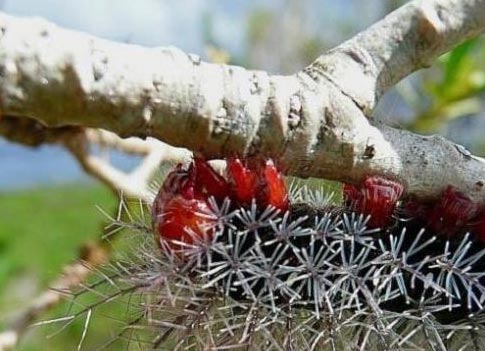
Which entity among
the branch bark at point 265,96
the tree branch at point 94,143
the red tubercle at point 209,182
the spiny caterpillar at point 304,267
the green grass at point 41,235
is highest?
the branch bark at point 265,96

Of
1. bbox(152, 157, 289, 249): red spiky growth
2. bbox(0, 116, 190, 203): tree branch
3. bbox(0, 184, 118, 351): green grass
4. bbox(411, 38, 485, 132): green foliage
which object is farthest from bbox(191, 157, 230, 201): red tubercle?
bbox(0, 184, 118, 351): green grass

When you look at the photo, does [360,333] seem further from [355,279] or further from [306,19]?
[306,19]

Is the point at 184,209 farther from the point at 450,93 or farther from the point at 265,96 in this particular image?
the point at 450,93

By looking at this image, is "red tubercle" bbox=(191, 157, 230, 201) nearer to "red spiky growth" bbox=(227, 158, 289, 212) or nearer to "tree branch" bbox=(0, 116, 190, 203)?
"red spiky growth" bbox=(227, 158, 289, 212)

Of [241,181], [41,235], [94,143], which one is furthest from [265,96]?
[41,235]

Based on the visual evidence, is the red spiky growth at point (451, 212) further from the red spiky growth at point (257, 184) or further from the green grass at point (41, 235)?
the green grass at point (41, 235)

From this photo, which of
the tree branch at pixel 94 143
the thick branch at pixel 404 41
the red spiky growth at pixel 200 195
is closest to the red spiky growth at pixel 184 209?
the red spiky growth at pixel 200 195

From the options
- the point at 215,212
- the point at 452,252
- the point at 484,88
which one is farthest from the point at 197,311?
the point at 484,88
